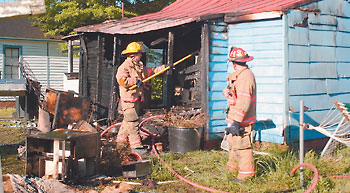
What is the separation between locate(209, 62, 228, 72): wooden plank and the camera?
30.1 feet

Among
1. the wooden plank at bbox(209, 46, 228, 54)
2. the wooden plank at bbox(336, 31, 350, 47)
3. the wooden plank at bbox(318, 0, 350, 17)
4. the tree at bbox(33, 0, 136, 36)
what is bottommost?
the wooden plank at bbox(209, 46, 228, 54)

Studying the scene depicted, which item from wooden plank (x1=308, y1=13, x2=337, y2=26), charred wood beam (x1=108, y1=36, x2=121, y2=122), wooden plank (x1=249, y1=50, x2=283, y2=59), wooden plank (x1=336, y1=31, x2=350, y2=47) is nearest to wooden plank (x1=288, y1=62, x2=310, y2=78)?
wooden plank (x1=249, y1=50, x2=283, y2=59)

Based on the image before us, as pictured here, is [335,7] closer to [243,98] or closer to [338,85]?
[338,85]

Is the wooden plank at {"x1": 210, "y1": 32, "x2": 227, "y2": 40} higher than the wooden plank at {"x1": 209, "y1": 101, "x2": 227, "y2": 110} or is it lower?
higher

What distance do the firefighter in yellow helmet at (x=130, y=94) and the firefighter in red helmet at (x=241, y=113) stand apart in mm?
2658

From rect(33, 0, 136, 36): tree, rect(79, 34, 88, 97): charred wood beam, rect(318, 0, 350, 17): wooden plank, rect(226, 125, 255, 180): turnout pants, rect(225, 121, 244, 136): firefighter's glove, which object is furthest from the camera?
rect(33, 0, 136, 36): tree

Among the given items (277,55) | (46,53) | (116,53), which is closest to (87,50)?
(116,53)

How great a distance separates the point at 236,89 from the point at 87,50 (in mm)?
7624

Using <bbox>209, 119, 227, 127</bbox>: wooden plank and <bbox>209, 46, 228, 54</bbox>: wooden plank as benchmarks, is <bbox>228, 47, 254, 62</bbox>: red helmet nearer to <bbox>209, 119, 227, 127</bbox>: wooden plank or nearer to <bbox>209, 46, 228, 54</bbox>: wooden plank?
<bbox>209, 46, 228, 54</bbox>: wooden plank

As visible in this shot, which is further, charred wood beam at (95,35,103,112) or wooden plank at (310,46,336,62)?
charred wood beam at (95,35,103,112)

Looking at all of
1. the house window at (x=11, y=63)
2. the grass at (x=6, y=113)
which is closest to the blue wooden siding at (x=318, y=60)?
the grass at (x=6, y=113)

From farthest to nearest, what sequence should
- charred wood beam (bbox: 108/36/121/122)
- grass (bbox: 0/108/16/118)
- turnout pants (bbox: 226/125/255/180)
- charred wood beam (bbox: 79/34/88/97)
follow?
grass (bbox: 0/108/16/118)
charred wood beam (bbox: 79/34/88/97)
charred wood beam (bbox: 108/36/121/122)
turnout pants (bbox: 226/125/255/180)

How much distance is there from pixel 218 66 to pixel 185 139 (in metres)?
1.86

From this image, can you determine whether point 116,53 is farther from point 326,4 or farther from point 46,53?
point 46,53
